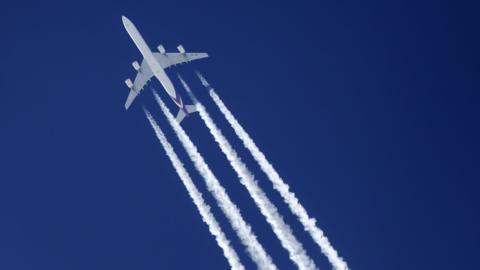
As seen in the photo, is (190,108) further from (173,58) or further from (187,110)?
(173,58)

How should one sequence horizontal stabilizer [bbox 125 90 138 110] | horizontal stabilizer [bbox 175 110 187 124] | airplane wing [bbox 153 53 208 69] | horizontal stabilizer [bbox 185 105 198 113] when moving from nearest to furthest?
horizontal stabilizer [bbox 185 105 198 113]
airplane wing [bbox 153 53 208 69]
horizontal stabilizer [bbox 175 110 187 124]
horizontal stabilizer [bbox 125 90 138 110]

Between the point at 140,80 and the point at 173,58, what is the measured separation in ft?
22.4

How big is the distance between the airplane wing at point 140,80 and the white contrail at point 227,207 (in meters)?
9.23

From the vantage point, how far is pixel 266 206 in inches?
3204

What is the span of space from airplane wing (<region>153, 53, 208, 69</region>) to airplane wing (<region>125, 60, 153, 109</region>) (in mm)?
3960

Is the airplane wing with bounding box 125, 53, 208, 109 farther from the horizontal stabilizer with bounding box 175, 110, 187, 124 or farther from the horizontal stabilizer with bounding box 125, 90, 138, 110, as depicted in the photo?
the horizontal stabilizer with bounding box 175, 110, 187, 124

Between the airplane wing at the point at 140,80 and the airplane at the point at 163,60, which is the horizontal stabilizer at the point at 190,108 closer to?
the airplane at the point at 163,60

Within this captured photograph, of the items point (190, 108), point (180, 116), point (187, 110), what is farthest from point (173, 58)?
point (180, 116)

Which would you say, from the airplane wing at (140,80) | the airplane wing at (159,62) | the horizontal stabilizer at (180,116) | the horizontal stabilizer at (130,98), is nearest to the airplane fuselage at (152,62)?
the horizontal stabilizer at (180,116)

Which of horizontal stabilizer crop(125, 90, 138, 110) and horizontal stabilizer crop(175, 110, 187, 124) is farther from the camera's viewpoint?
horizontal stabilizer crop(125, 90, 138, 110)

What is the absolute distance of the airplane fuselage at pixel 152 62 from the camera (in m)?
94.9

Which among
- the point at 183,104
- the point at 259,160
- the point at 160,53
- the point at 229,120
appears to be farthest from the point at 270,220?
the point at 160,53

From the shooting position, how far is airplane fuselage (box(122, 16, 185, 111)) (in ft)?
311

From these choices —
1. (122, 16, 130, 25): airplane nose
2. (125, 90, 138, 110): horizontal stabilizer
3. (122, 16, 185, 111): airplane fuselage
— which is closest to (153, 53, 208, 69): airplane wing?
(122, 16, 185, 111): airplane fuselage
